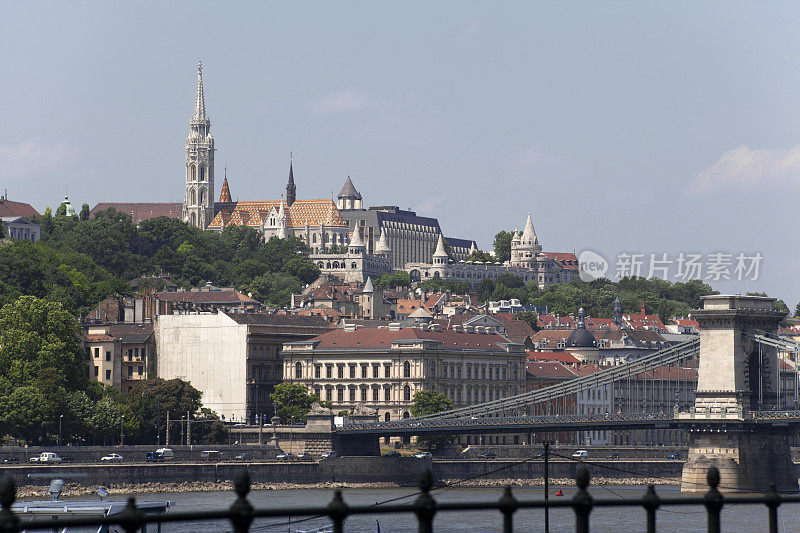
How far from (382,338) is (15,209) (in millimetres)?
76598

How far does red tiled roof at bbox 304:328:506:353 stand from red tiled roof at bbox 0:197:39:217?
67.8m

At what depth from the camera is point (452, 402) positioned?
92562mm

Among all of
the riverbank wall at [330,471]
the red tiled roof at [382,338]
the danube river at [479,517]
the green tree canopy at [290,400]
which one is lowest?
the danube river at [479,517]

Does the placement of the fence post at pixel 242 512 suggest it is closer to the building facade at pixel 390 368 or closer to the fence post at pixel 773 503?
the fence post at pixel 773 503

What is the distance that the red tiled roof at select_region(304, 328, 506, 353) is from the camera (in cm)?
9919

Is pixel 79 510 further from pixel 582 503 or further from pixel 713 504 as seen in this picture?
pixel 582 503

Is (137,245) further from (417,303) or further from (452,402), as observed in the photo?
(452,402)

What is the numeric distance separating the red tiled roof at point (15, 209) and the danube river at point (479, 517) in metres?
97.8

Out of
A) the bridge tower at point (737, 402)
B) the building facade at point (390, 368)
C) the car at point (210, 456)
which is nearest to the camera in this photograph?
the bridge tower at point (737, 402)

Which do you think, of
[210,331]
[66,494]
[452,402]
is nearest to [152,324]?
[210,331]

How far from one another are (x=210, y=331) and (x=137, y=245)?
236ft

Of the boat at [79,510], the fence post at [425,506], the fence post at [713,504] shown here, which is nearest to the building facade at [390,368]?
the boat at [79,510]

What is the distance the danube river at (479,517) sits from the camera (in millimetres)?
48438

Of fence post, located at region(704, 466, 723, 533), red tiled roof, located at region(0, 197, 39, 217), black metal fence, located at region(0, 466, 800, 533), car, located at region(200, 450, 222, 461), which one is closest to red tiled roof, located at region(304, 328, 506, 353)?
car, located at region(200, 450, 222, 461)
